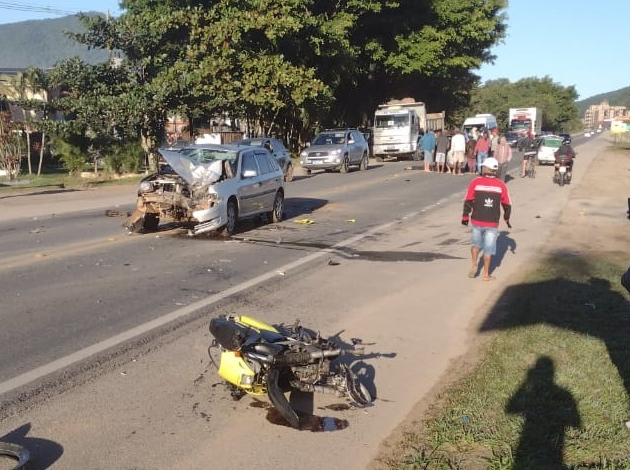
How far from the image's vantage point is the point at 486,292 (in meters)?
8.40

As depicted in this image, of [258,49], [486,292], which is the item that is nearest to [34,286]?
[486,292]

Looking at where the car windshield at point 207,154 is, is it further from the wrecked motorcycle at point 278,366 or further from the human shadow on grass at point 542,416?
the human shadow on grass at point 542,416

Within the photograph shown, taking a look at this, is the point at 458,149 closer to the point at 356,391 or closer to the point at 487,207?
the point at 487,207

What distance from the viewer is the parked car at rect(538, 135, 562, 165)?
33438mm

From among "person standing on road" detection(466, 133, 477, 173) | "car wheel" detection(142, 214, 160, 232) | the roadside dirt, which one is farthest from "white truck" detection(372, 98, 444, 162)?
"car wheel" detection(142, 214, 160, 232)

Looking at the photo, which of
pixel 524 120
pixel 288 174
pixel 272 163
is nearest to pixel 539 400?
pixel 272 163

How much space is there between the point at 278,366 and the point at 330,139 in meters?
27.2

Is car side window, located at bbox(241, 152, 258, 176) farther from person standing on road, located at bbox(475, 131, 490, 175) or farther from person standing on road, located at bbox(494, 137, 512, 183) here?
person standing on road, located at bbox(475, 131, 490, 175)

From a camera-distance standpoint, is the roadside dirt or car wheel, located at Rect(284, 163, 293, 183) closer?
the roadside dirt

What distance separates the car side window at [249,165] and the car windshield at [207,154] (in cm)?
27

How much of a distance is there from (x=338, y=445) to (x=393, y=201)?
14.8 meters

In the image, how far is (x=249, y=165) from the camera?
1356 centimetres

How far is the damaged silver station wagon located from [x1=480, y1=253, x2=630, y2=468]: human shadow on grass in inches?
227

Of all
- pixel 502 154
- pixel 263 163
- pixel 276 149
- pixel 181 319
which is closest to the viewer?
pixel 181 319
